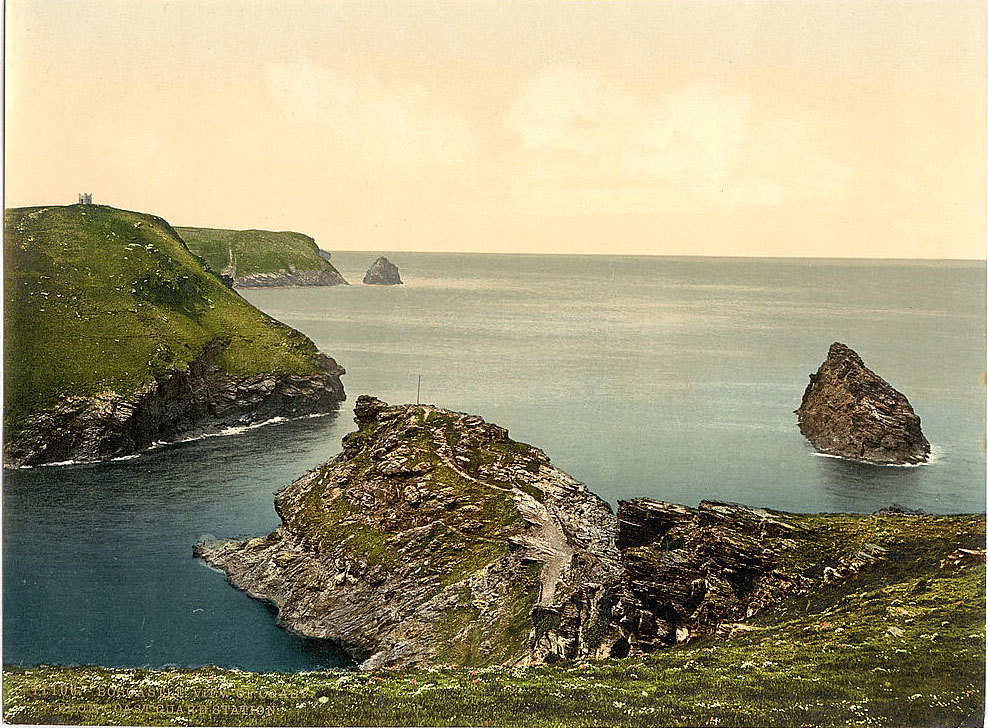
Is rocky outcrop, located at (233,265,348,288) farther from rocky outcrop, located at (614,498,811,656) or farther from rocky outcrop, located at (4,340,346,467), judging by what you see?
rocky outcrop, located at (614,498,811,656)

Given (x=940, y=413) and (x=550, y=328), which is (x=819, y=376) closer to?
(x=940, y=413)

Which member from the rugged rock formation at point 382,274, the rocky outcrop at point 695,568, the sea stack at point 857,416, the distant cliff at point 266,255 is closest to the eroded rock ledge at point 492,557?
the rocky outcrop at point 695,568

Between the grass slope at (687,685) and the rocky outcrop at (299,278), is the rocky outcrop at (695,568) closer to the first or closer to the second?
the grass slope at (687,685)

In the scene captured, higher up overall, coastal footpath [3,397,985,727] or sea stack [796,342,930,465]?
sea stack [796,342,930,465]

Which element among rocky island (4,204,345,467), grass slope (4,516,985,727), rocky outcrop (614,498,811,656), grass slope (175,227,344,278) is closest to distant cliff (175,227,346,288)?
grass slope (175,227,344,278)

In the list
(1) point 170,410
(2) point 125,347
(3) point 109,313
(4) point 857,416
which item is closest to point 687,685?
(4) point 857,416

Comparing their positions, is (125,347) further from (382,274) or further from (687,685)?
(687,685)

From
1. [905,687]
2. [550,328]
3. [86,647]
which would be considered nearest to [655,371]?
[550,328]
